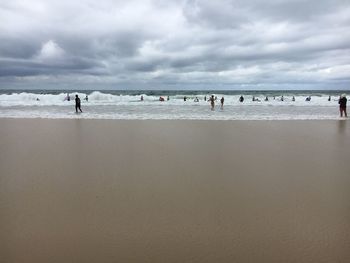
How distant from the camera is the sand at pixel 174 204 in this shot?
388 centimetres

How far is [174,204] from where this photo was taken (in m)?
5.34

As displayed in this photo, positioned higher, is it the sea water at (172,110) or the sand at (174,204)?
the sea water at (172,110)

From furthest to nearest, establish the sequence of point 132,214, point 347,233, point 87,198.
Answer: point 87,198 → point 132,214 → point 347,233

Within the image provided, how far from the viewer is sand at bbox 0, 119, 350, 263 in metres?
3.88

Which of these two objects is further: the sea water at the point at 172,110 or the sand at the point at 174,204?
the sea water at the point at 172,110

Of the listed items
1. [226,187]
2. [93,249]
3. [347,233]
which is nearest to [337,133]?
[226,187]

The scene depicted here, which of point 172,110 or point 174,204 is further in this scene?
point 172,110

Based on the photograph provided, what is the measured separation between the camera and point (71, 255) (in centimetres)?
376

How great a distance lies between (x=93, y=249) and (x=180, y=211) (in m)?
1.55

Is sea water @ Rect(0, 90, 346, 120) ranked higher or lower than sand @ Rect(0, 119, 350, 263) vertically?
higher

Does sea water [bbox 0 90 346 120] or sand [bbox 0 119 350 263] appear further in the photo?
sea water [bbox 0 90 346 120]

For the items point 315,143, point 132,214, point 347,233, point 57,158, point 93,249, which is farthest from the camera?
point 315,143

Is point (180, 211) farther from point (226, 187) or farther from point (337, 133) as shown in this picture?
point (337, 133)

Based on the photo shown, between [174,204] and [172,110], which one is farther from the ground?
[172,110]
